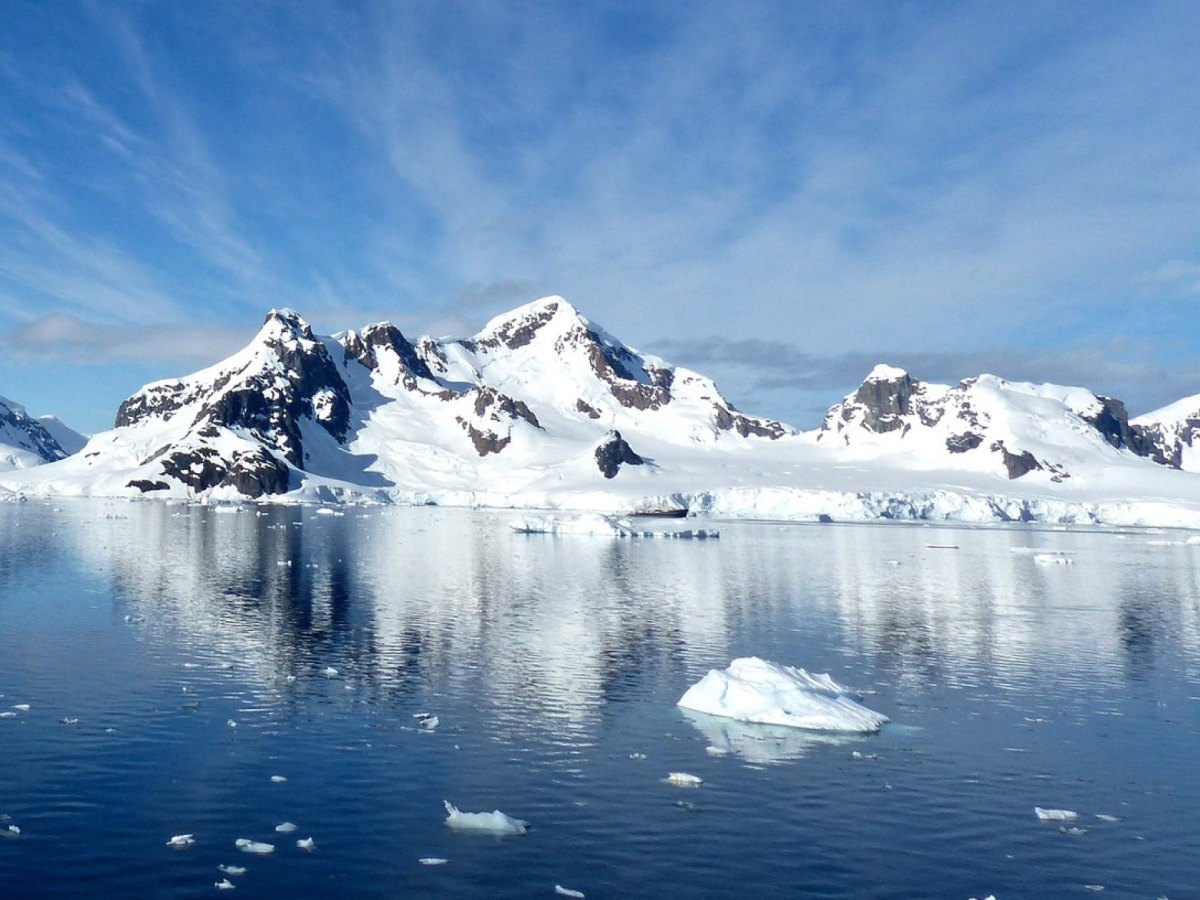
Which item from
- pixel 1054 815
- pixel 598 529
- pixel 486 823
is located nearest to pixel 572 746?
pixel 486 823

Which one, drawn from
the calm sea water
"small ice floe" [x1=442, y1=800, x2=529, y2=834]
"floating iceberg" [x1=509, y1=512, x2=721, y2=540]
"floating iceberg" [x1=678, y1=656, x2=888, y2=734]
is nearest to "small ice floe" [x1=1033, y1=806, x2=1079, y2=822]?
the calm sea water

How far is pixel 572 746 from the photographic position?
89.9ft

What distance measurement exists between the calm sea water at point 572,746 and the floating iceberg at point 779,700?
0.87 meters

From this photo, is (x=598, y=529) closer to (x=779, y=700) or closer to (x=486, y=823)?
(x=779, y=700)

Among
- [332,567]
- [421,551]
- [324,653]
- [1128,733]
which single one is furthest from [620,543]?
[1128,733]

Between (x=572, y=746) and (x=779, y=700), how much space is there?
7.71 meters

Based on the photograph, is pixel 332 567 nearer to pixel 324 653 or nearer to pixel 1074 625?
pixel 324 653

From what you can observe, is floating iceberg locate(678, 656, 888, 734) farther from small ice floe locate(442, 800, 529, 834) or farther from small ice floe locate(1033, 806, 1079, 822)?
small ice floe locate(442, 800, 529, 834)

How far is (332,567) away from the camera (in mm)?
76625

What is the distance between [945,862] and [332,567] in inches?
2511

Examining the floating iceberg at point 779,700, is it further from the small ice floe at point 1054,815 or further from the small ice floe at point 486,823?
the small ice floe at point 486,823

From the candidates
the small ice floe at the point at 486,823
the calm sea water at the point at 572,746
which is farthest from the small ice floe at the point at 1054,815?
the small ice floe at the point at 486,823

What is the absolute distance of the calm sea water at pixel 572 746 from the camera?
19047 mm

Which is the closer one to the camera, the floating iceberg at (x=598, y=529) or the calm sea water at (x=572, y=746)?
the calm sea water at (x=572, y=746)
